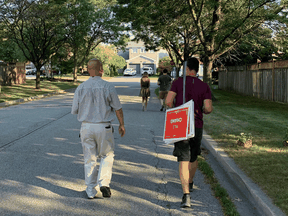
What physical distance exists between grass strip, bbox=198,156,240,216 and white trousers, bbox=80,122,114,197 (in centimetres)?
159

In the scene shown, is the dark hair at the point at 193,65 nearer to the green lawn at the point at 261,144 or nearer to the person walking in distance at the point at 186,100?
the person walking in distance at the point at 186,100

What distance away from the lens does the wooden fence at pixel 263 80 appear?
1676 cm

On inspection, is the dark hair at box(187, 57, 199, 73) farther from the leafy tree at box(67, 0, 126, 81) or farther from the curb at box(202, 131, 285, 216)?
the leafy tree at box(67, 0, 126, 81)

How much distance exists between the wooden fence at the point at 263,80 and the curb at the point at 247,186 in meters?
10.6

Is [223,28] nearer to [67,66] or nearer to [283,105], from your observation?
[283,105]

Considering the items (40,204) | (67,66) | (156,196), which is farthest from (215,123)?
(67,66)

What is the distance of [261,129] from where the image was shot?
9.96 m

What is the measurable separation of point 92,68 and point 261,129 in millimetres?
6715

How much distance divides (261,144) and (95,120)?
470cm

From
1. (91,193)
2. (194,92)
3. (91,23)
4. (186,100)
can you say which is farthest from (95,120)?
(91,23)

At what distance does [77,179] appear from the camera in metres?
5.63

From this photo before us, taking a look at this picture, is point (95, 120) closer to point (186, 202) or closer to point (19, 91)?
point (186, 202)

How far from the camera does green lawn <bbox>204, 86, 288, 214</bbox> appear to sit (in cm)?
510

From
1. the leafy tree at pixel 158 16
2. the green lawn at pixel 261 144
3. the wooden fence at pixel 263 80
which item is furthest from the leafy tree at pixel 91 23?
the green lawn at pixel 261 144
